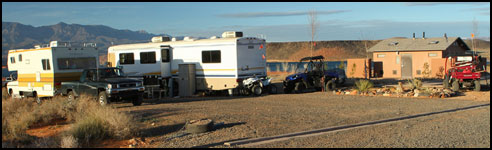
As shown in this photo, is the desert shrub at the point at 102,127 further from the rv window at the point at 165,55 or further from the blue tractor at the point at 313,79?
the blue tractor at the point at 313,79

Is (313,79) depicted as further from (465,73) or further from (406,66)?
(406,66)

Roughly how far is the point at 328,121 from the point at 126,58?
13.7m

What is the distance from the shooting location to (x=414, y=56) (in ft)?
100

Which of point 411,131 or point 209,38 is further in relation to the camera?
point 209,38

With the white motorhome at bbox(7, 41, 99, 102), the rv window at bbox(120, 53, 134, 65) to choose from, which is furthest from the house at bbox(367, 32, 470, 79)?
the white motorhome at bbox(7, 41, 99, 102)

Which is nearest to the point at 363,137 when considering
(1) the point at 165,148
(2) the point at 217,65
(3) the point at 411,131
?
(3) the point at 411,131

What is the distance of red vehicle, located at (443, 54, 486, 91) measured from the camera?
19.1 metres

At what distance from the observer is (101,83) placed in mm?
16156

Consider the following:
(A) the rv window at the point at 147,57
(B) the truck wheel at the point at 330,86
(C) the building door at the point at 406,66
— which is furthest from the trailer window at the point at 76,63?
(C) the building door at the point at 406,66

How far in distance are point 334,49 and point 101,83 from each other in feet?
304

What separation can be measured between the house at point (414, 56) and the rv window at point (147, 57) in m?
14.4

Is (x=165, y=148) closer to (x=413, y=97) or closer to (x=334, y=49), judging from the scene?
(x=413, y=97)

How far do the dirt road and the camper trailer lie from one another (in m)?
2.97

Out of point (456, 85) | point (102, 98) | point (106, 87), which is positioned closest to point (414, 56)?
point (456, 85)
